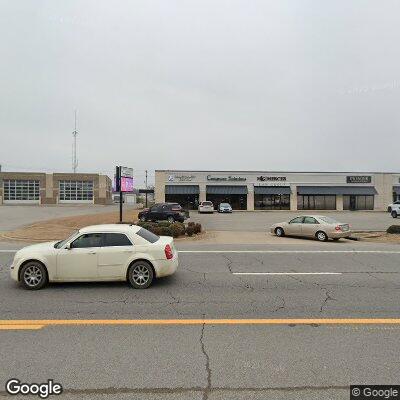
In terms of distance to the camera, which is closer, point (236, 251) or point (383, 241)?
point (236, 251)

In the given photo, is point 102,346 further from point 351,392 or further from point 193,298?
point 351,392

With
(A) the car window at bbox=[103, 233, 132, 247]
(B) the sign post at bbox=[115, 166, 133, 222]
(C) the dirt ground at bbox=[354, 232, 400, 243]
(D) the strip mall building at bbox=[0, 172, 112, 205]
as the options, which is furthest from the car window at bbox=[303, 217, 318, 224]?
(D) the strip mall building at bbox=[0, 172, 112, 205]

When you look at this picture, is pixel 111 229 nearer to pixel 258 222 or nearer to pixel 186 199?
pixel 258 222

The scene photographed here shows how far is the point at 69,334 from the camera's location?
15.8 feet

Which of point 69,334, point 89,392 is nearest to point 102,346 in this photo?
point 69,334

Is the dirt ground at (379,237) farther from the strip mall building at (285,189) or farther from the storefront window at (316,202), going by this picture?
the storefront window at (316,202)

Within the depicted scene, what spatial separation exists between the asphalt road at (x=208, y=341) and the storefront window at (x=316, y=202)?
46618 mm

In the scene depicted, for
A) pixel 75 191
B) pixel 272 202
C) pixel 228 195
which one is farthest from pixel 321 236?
pixel 75 191

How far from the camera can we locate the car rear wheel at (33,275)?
7.23m

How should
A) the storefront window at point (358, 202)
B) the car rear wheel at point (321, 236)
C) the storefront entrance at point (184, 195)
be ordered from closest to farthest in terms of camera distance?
the car rear wheel at point (321, 236) → the storefront entrance at point (184, 195) → the storefront window at point (358, 202)

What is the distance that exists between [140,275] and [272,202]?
47.9 metres

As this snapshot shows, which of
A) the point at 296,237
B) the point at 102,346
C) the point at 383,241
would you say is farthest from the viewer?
the point at 296,237

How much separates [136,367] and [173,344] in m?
0.72

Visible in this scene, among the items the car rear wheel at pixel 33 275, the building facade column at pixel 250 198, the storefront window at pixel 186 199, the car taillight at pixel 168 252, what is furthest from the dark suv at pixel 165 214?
the building facade column at pixel 250 198
